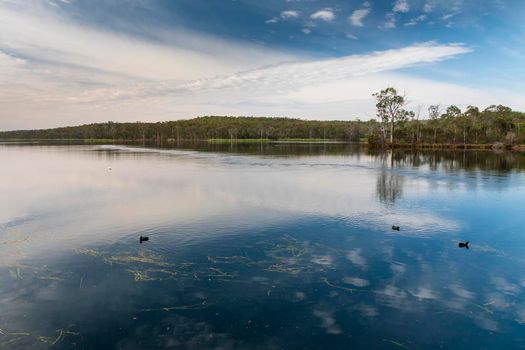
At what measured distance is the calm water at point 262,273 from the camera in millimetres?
8344

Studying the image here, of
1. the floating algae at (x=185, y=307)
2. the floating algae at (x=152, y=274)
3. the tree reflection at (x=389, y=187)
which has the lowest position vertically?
the floating algae at (x=185, y=307)

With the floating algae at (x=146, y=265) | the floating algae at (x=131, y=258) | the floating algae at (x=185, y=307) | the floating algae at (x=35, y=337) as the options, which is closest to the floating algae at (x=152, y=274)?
the floating algae at (x=146, y=265)

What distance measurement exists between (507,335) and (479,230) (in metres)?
9.13

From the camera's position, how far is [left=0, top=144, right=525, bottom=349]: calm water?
27.4 feet

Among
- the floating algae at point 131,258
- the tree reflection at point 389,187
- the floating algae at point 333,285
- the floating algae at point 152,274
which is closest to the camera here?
the floating algae at point 333,285

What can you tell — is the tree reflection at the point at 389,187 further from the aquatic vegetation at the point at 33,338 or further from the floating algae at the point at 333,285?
the aquatic vegetation at the point at 33,338

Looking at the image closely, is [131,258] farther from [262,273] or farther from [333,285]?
[333,285]

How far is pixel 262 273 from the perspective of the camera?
1144cm

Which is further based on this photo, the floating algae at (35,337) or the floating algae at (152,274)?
the floating algae at (152,274)

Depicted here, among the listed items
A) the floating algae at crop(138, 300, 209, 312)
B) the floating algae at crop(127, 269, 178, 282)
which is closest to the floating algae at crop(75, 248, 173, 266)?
the floating algae at crop(127, 269, 178, 282)

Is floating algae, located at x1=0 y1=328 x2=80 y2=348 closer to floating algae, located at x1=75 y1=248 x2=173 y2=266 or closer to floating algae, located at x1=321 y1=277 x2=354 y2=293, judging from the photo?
floating algae, located at x1=75 y1=248 x2=173 y2=266

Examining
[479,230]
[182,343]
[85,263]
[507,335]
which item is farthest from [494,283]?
[85,263]

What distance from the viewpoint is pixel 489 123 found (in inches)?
3647

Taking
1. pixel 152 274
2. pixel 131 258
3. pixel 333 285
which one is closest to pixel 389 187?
pixel 333 285
